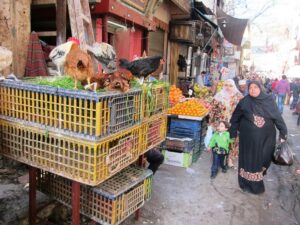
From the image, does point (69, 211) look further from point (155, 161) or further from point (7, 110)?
point (7, 110)

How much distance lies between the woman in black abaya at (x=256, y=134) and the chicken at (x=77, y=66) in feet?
10.3

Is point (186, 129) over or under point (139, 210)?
over

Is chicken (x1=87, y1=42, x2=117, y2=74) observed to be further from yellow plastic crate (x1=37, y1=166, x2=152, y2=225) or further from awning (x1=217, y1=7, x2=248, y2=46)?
awning (x1=217, y1=7, x2=248, y2=46)

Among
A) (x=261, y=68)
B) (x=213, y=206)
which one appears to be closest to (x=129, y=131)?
(x=213, y=206)

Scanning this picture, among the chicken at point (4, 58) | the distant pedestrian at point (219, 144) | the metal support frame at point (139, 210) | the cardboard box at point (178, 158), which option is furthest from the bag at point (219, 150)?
the chicken at point (4, 58)

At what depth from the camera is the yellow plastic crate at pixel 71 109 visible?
7.30 ft

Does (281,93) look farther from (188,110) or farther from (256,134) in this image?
(256,134)

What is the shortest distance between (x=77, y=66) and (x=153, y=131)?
1328mm

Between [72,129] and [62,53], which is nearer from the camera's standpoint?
[72,129]

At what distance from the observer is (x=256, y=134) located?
4832 mm

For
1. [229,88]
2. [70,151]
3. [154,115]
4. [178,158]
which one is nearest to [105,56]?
[154,115]

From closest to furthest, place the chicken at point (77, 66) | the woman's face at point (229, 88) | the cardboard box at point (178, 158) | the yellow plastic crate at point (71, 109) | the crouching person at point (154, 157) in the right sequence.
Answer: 1. the yellow plastic crate at point (71, 109)
2. the chicken at point (77, 66)
3. the crouching person at point (154, 157)
4. the cardboard box at point (178, 158)
5. the woman's face at point (229, 88)

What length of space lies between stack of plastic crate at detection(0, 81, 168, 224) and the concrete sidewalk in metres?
1.27

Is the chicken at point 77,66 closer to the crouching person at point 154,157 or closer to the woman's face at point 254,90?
the crouching person at point 154,157
